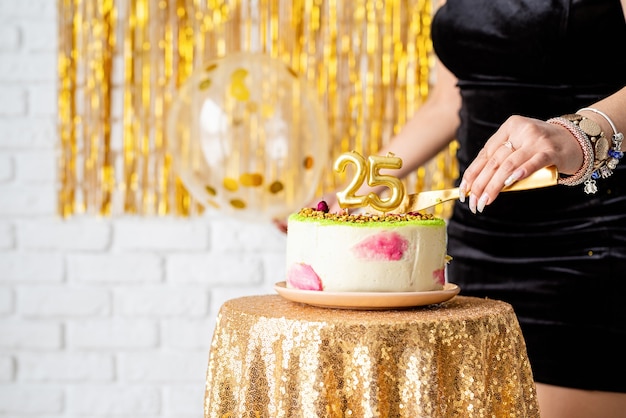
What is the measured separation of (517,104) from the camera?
1.38 m

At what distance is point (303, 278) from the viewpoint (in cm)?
103

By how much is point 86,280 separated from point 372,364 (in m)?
1.54

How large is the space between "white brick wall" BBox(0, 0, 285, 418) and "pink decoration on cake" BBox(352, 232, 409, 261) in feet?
4.16

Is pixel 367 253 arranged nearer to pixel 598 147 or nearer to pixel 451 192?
pixel 451 192

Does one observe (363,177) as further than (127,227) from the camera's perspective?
No

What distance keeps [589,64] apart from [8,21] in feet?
5.22

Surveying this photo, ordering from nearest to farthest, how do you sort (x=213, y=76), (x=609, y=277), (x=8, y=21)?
(x=609, y=277)
(x=213, y=76)
(x=8, y=21)

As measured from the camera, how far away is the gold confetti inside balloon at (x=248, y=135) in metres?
1.75

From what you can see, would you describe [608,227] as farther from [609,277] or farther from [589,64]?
[589,64]

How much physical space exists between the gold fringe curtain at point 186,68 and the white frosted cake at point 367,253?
1217 millimetres

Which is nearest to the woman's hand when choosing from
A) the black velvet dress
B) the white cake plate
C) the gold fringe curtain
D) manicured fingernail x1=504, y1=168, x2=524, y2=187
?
manicured fingernail x1=504, y1=168, x2=524, y2=187

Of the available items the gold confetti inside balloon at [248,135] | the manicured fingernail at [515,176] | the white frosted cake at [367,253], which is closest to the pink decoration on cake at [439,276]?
the white frosted cake at [367,253]

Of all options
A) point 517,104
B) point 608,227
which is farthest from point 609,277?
point 517,104

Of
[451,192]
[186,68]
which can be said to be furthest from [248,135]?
[451,192]
